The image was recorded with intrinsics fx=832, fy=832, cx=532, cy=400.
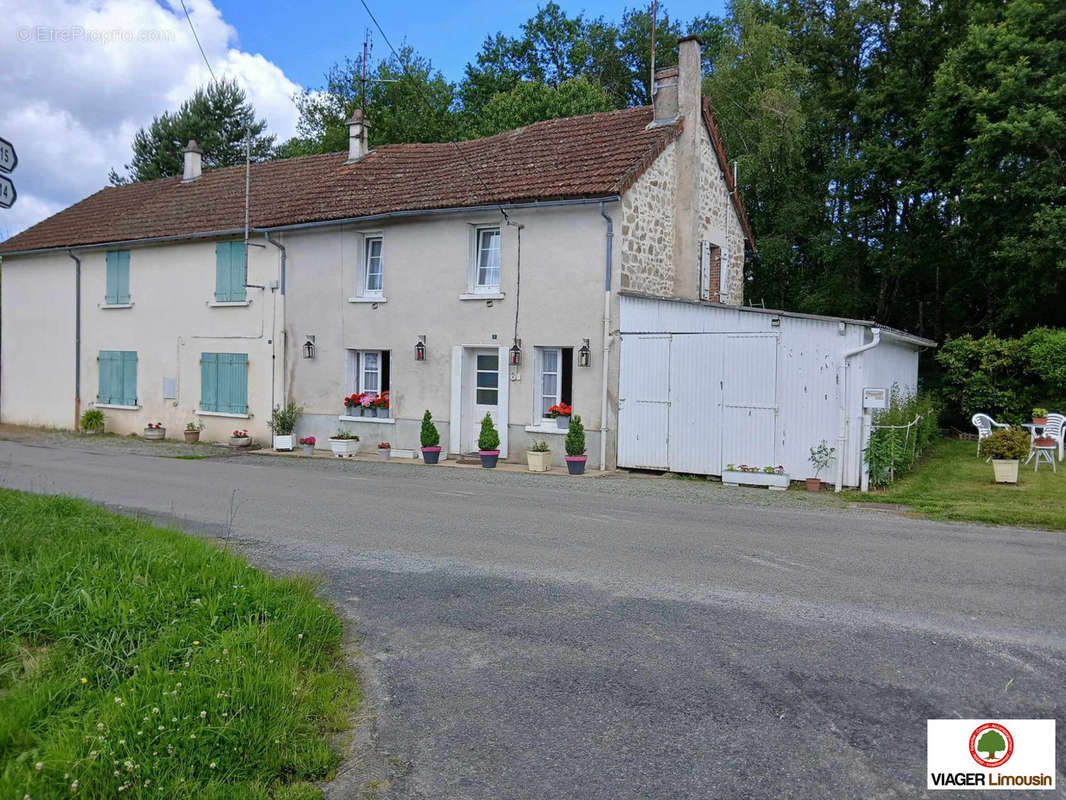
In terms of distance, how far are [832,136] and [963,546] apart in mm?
23603

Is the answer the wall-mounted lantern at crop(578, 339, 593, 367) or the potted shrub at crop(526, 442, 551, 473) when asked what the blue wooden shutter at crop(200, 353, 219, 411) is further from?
the wall-mounted lantern at crop(578, 339, 593, 367)

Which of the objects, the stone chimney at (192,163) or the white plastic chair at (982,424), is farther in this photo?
the stone chimney at (192,163)

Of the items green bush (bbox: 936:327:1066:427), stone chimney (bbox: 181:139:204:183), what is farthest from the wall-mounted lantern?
stone chimney (bbox: 181:139:204:183)

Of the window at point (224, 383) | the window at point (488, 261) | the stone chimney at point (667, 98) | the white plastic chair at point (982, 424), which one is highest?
the stone chimney at point (667, 98)

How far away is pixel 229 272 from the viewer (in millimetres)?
20250

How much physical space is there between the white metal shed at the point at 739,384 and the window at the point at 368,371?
592 cm

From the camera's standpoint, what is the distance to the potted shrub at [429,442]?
16.3 metres

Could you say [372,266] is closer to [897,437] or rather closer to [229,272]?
[229,272]

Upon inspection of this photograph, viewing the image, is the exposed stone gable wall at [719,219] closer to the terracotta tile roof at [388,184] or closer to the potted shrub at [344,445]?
the terracotta tile roof at [388,184]

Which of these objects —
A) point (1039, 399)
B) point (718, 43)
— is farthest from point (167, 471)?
point (718, 43)

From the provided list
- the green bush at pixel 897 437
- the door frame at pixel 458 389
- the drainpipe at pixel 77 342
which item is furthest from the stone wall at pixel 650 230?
the drainpipe at pixel 77 342

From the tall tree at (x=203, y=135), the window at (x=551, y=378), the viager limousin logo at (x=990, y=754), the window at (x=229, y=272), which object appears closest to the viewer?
the viager limousin logo at (x=990, y=754)

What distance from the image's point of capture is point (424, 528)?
9008 mm

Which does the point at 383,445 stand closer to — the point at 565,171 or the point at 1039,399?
the point at 565,171
